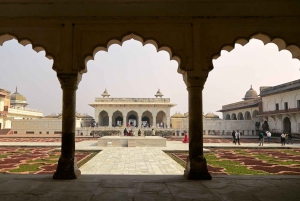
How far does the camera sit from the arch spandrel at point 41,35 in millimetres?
5590

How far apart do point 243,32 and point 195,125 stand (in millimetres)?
2215

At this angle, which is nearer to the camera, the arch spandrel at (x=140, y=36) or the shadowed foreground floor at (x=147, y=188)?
the shadowed foreground floor at (x=147, y=188)

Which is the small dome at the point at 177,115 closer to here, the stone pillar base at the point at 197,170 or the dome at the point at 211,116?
the dome at the point at 211,116

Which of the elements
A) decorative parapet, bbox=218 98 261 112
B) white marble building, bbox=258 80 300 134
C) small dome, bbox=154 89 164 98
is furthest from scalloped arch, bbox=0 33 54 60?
small dome, bbox=154 89 164 98

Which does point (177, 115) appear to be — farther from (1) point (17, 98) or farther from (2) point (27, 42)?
(2) point (27, 42)

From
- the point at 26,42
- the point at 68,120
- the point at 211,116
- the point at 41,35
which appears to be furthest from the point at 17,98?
the point at 68,120

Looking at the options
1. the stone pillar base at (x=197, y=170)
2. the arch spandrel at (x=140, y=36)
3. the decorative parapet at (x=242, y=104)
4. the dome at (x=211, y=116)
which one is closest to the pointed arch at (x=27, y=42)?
the arch spandrel at (x=140, y=36)

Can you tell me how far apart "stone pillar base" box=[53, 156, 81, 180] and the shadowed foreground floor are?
0.16 metres

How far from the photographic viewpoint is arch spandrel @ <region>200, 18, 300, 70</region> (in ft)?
18.4

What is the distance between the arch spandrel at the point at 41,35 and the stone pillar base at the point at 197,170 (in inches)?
139

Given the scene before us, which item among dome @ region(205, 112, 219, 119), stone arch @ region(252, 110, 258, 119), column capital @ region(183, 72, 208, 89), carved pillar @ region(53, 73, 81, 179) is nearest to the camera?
carved pillar @ region(53, 73, 81, 179)

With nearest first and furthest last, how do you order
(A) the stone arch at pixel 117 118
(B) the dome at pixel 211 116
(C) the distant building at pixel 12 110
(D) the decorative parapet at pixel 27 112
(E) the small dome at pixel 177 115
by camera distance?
(C) the distant building at pixel 12 110 → (D) the decorative parapet at pixel 27 112 → (A) the stone arch at pixel 117 118 → (E) the small dome at pixel 177 115 → (B) the dome at pixel 211 116

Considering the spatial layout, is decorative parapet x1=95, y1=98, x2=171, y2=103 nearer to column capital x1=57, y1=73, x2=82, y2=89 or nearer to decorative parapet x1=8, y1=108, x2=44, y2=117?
decorative parapet x1=8, y1=108, x2=44, y2=117

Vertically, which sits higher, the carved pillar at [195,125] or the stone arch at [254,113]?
the stone arch at [254,113]
